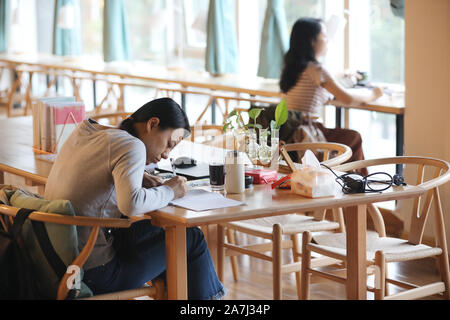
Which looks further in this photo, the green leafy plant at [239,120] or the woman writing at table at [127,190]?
the green leafy plant at [239,120]

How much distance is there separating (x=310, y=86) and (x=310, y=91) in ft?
0.10

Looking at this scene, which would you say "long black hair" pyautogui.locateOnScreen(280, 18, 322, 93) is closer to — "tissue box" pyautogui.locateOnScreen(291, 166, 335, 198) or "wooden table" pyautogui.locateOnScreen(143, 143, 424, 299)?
"wooden table" pyautogui.locateOnScreen(143, 143, 424, 299)

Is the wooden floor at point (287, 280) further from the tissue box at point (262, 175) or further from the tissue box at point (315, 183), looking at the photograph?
the tissue box at point (315, 183)

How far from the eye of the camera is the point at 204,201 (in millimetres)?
2113

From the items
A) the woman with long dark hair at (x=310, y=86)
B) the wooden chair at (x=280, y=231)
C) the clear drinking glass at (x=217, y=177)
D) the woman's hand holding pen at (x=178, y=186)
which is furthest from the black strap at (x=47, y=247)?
the woman with long dark hair at (x=310, y=86)

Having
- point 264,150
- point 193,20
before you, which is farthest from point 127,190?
point 193,20

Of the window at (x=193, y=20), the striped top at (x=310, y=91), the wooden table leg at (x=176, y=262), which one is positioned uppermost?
the window at (x=193, y=20)

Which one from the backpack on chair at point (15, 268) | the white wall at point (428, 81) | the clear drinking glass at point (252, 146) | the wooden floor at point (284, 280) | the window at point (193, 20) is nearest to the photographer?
the backpack on chair at point (15, 268)

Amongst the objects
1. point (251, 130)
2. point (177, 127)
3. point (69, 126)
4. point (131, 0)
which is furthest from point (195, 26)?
point (177, 127)

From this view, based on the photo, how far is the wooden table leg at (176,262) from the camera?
2.04m

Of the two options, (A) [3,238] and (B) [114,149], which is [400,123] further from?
(A) [3,238]

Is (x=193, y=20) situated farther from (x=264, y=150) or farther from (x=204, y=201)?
(x=204, y=201)

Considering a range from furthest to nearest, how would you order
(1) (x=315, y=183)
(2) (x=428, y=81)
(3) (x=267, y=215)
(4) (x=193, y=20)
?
1. (4) (x=193, y=20)
2. (2) (x=428, y=81)
3. (1) (x=315, y=183)
4. (3) (x=267, y=215)

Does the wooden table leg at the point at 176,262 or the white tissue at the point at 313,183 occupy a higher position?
the white tissue at the point at 313,183
